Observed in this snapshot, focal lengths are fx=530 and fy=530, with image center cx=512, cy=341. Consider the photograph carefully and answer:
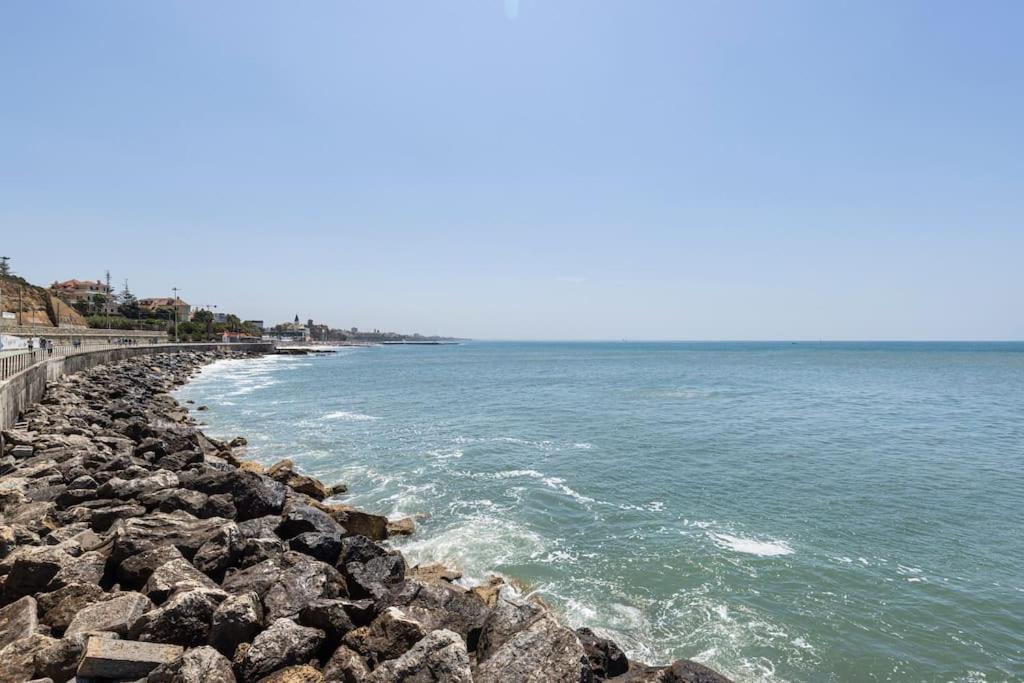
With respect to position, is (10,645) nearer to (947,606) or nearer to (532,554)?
(532,554)

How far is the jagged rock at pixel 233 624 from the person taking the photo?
6363 millimetres

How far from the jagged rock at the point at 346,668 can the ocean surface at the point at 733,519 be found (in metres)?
4.49

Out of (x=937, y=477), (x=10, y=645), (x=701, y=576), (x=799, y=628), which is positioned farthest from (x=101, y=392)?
(x=937, y=477)

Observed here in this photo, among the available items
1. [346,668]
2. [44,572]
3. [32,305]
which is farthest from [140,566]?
[32,305]

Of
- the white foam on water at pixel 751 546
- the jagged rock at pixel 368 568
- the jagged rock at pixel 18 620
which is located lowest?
the white foam on water at pixel 751 546

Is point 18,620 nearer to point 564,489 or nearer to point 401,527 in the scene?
point 401,527

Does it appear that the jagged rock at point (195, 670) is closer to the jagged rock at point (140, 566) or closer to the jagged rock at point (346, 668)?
the jagged rock at point (346, 668)

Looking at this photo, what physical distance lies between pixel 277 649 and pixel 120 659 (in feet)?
5.14

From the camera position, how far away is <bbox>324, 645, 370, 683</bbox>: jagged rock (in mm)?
5902

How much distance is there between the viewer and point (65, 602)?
7.09 m

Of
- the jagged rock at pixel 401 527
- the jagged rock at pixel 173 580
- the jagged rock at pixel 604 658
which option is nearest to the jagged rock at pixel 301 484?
the jagged rock at pixel 401 527

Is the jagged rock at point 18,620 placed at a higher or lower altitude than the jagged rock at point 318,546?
higher

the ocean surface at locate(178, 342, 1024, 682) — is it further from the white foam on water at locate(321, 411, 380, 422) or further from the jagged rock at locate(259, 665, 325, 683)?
the jagged rock at locate(259, 665, 325, 683)

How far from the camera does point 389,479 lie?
18484 mm
